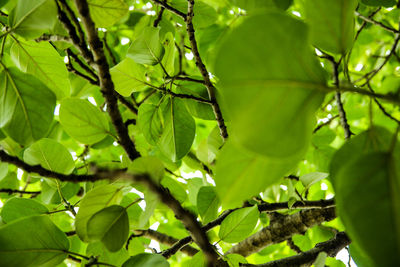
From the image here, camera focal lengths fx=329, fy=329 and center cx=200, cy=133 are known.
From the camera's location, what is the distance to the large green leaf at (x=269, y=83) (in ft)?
1.20

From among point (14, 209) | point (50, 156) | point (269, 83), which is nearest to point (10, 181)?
point (14, 209)

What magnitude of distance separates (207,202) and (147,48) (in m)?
0.45

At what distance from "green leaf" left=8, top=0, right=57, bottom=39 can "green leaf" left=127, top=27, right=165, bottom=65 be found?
0.26 metres

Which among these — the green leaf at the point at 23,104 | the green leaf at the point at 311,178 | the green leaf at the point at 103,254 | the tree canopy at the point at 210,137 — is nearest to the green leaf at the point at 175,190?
the tree canopy at the point at 210,137

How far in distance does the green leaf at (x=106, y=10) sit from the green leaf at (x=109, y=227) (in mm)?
393

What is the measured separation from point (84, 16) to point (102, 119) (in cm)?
36

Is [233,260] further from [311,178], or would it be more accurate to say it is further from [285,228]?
[285,228]

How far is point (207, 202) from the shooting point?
938mm

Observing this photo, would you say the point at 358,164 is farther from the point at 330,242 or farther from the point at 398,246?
the point at 330,242

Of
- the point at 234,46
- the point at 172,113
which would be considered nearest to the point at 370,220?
the point at 234,46

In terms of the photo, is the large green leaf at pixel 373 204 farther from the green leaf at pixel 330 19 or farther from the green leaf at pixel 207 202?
the green leaf at pixel 207 202

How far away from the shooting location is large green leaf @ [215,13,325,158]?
1.20 feet

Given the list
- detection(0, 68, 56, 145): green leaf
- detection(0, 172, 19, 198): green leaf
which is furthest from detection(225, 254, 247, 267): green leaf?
detection(0, 172, 19, 198): green leaf

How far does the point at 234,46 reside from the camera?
14.4 inches
